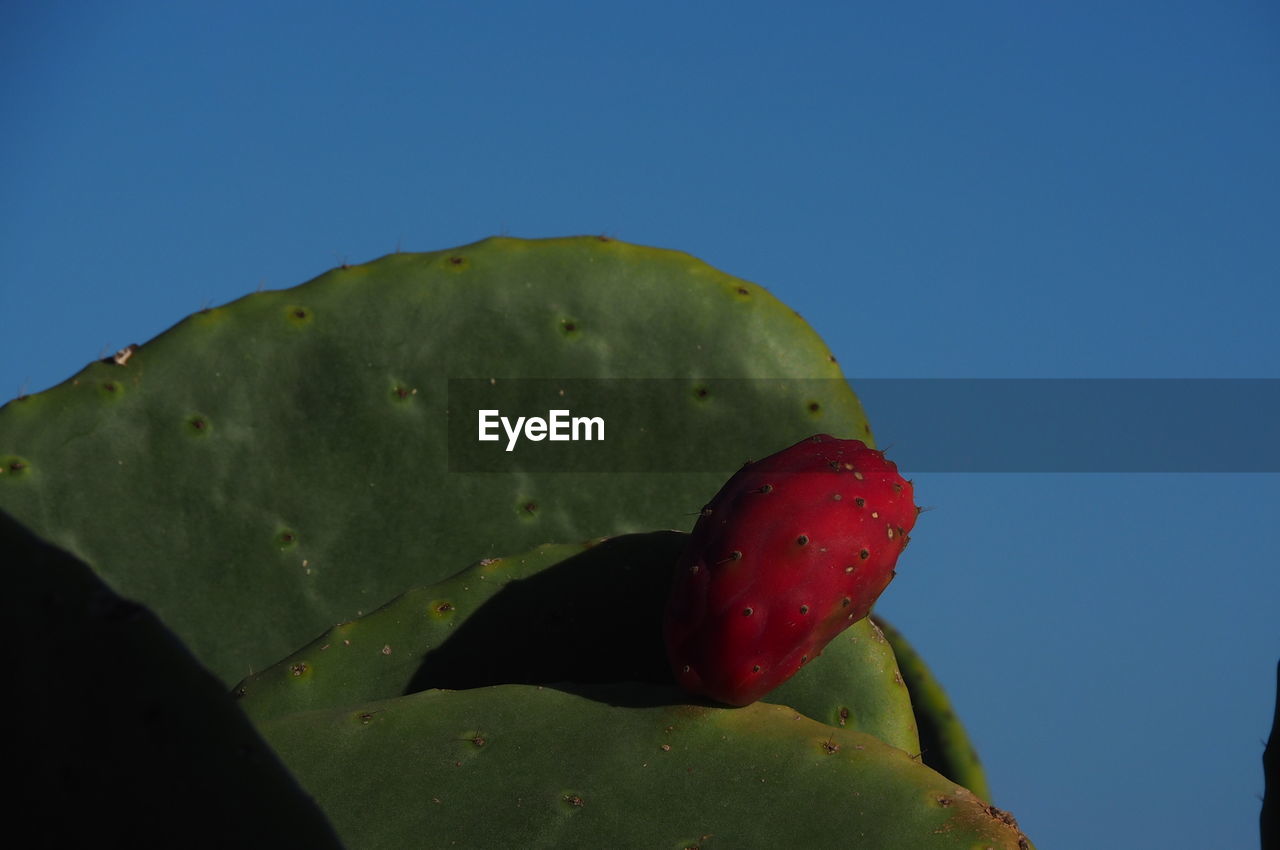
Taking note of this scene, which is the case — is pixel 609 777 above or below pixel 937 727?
above

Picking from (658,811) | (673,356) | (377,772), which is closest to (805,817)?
(658,811)

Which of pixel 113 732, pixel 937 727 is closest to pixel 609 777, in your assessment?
pixel 113 732

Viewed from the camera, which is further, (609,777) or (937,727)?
(937,727)

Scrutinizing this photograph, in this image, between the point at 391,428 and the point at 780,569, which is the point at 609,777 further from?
the point at 391,428

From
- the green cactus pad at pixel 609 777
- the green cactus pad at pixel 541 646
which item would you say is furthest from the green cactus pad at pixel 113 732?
the green cactus pad at pixel 541 646

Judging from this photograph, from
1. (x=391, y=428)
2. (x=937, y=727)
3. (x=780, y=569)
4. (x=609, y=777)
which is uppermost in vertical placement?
(x=391, y=428)

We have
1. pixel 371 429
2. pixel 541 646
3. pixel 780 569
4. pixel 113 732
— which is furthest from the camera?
pixel 371 429

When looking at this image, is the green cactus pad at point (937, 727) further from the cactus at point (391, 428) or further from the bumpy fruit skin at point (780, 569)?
the bumpy fruit skin at point (780, 569)
